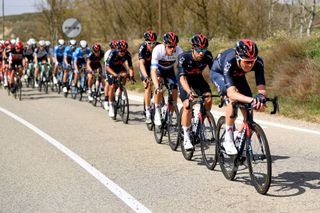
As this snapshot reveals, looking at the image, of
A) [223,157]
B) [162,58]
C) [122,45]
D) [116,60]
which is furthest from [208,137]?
[116,60]

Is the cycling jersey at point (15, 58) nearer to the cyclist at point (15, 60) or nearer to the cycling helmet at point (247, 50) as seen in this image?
the cyclist at point (15, 60)

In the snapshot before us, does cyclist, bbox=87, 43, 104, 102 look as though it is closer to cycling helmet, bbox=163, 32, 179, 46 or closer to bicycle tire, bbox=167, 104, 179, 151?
bicycle tire, bbox=167, 104, 179, 151

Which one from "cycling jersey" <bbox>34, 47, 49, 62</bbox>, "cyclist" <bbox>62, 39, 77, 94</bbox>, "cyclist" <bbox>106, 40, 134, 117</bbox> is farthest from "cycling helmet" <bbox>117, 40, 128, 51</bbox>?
"cycling jersey" <bbox>34, 47, 49, 62</bbox>

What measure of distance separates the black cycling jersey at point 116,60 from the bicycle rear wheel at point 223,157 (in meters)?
4.97

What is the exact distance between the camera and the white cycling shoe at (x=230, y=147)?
5.79m

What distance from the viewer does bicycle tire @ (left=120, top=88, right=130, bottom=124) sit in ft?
35.4

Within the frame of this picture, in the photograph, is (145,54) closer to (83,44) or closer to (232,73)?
(232,73)

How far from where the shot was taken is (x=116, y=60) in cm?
1109

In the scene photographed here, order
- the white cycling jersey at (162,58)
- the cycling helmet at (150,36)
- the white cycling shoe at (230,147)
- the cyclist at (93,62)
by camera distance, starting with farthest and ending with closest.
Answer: the cyclist at (93,62), the cycling helmet at (150,36), the white cycling jersey at (162,58), the white cycling shoe at (230,147)

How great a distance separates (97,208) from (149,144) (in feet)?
11.4

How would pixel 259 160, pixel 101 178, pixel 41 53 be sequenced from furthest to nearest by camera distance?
pixel 41 53
pixel 101 178
pixel 259 160

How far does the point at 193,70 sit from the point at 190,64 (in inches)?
5.2

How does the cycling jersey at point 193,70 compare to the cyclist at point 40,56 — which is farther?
the cyclist at point 40,56

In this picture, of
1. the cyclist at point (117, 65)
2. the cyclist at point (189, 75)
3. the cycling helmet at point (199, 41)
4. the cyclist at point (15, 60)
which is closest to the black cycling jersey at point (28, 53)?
the cyclist at point (15, 60)
